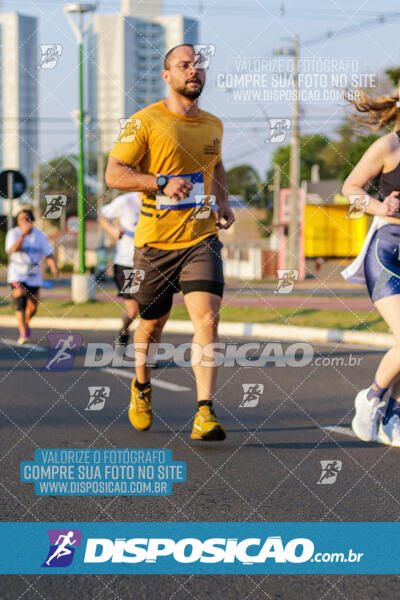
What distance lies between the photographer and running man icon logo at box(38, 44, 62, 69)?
23.0 feet

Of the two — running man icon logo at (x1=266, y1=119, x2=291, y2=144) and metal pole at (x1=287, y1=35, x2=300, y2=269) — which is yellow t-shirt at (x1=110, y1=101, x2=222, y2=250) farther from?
metal pole at (x1=287, y1=35, x2=300, y2=269)

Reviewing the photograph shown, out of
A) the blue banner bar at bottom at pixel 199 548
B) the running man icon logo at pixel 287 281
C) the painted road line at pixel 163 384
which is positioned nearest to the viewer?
the blue banner bar at bottom at pixel 199 548

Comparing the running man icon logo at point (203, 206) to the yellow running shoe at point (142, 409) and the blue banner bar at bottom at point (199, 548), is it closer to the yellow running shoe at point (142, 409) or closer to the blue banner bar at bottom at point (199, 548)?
the yellow running shoe at point (142, 409)

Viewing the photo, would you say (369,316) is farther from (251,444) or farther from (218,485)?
(218,485)

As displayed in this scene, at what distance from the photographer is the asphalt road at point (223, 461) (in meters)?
3.07

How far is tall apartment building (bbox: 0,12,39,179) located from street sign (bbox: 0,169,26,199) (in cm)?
12648

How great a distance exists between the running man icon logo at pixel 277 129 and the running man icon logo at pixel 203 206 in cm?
103

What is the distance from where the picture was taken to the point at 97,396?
7102mm

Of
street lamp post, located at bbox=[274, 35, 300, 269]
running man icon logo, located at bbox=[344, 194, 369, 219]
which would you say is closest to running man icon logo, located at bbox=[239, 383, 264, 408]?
running man icon logo, located at bbox=[344, 194, 369, 219]

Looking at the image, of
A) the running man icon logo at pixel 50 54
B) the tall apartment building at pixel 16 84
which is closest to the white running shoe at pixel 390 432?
the running man icon logo at pixel 50 54

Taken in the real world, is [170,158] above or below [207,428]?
above

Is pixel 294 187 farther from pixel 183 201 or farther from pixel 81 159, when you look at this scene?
pixel 183 201

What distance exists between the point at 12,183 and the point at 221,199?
28.1 feet

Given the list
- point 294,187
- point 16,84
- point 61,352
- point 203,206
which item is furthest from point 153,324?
point 16,84
